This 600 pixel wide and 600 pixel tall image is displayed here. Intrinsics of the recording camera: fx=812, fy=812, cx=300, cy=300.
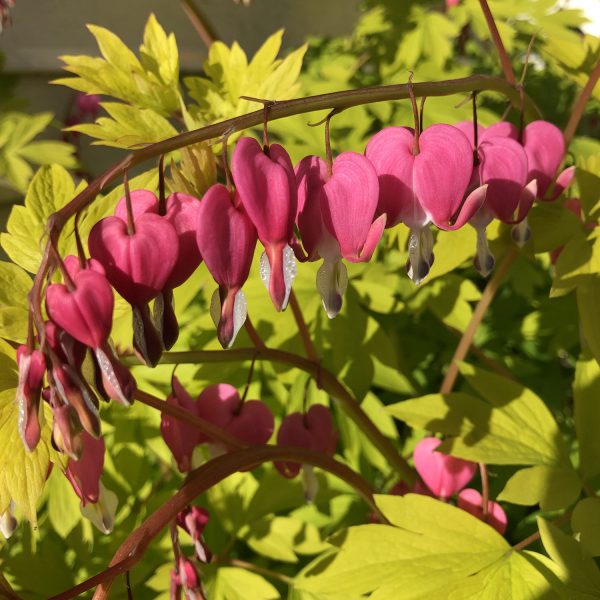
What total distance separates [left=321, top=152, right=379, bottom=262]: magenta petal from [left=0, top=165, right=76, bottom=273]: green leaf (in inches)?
12.8

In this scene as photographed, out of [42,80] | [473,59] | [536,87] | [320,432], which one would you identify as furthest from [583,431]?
[42,80]

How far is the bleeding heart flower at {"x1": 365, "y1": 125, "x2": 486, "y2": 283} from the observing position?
0.69 meters

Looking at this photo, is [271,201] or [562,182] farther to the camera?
[562,182]

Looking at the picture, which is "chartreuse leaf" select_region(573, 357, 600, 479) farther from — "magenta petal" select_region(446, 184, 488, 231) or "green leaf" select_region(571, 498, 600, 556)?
"magenta petal" select_region(446, 184, 488, 231)

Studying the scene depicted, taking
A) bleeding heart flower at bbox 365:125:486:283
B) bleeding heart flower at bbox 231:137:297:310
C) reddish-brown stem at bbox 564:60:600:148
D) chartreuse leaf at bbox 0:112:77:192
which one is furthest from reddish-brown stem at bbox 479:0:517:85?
chartreuse leaf at bbox 0:112:77:192

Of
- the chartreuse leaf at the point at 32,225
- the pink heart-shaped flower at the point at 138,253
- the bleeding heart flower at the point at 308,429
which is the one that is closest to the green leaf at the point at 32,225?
the chartreuse leaf at the point at 32,225

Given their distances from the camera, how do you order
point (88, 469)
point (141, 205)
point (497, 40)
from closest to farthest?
point (141, 205)
point (88, 469)
point (497, 40)

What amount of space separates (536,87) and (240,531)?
1.62 m

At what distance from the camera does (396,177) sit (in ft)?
2.28

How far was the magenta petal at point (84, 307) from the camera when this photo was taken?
1.80 ft

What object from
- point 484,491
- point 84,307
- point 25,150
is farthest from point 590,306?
point 25,150

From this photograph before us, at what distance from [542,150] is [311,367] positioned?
0.35m

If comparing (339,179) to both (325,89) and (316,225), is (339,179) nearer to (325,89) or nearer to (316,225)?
(316,225)

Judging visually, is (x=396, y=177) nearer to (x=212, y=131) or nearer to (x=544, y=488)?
(x=212, y=131)
